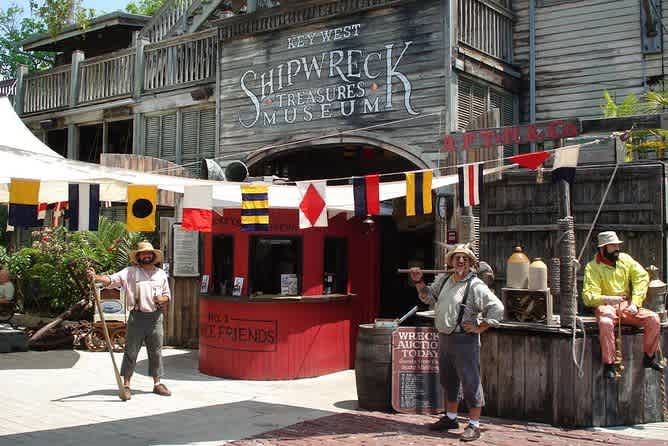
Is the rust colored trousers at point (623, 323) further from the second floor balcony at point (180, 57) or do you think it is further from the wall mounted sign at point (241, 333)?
the second floor balcony at point (180, 57)

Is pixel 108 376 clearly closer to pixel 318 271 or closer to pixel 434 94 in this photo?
pixel 318 271

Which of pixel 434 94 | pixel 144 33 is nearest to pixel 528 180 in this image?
pixel 434 94

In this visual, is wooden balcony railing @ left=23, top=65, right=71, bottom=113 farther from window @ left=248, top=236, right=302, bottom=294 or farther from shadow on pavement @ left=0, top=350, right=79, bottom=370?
window @ left=248, top=236, right=302, bottom=294

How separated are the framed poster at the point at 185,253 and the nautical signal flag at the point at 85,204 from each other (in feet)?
16.9

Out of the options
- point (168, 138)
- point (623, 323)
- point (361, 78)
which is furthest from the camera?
point (168, 138)

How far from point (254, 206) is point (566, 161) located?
11.6 ft

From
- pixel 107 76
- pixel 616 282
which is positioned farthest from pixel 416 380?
pixel 107 76

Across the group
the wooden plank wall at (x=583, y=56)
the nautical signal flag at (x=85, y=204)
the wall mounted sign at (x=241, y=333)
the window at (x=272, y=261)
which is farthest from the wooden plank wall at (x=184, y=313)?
the wooden plank wall at (x=583, y=56)

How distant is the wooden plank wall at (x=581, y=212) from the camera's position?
9.34 metres

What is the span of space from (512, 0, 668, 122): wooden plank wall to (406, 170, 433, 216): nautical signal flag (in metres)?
5.82

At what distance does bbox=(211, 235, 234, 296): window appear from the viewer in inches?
414

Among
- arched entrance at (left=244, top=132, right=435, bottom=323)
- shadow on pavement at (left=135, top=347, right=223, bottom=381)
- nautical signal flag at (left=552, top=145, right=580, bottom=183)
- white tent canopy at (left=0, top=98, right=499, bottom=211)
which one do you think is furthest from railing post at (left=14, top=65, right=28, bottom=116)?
nautical signal flag at (left=552, top=145, right=580, bottom=183)

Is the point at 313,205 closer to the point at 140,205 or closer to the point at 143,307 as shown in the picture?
the point at 140,205

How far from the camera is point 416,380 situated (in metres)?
7.98
